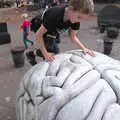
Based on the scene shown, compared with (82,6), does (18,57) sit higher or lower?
lower

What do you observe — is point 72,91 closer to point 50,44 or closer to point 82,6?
point 82,6

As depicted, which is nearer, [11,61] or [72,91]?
[72,91]

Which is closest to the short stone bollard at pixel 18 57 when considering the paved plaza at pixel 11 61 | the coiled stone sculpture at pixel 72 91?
the paved plaza at pixel 11 61

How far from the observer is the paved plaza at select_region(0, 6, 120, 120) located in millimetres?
5020

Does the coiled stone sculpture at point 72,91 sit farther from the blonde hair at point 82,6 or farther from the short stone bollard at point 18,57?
the short stone bollard at point 18,57

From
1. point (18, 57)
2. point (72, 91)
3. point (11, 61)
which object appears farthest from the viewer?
point (11, 61)

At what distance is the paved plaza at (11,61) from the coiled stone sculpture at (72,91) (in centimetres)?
140

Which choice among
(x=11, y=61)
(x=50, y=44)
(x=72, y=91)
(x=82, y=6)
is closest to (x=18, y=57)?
(x=11, y=61)

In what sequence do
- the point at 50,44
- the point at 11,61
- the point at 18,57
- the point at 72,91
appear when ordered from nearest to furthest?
the point at 72,91 < the point at 50,44 < the point at 18,57 < the point at 11,61

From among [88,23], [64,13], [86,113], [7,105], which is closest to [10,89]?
[7,105]

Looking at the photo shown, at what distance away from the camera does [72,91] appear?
2936 mm

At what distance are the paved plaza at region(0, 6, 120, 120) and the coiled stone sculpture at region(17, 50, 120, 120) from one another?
140 centimetres

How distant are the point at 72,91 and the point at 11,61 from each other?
191 inches

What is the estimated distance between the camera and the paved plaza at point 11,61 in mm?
5020
